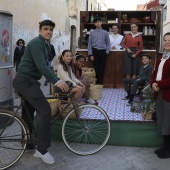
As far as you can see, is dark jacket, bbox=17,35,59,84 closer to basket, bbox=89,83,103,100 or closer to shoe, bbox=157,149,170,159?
shoe, bbox=157,149,170,159

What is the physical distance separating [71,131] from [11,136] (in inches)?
37.4

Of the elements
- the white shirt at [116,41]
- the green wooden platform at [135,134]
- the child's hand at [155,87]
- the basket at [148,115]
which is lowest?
the green wooden platform at [135,134]

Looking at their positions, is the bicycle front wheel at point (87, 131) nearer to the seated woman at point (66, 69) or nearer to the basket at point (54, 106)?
the basket at point (54, 106)

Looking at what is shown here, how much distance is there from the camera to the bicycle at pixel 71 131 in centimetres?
356

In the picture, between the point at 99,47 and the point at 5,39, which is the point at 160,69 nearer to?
the point at 5,39

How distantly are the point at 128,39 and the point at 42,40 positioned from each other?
4.50 m

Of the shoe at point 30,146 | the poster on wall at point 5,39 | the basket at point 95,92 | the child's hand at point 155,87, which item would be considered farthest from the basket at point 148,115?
the poster on wall at point 5,39

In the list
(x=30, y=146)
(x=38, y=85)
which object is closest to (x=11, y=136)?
(x=30, y=146)

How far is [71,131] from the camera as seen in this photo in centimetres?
423

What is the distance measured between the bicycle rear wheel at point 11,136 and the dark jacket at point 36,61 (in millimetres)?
566

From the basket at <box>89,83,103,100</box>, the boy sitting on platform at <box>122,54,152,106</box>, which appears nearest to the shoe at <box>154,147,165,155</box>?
the boy sitting on platform at <box>122,54,152,106</box>

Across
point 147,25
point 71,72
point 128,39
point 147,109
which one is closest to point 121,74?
point 128,39

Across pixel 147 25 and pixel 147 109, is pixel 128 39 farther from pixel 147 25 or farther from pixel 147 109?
pixel 147 109

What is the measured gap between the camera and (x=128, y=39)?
24.8 feet
